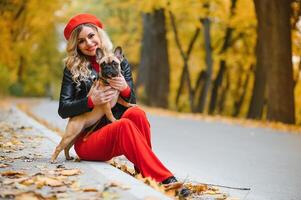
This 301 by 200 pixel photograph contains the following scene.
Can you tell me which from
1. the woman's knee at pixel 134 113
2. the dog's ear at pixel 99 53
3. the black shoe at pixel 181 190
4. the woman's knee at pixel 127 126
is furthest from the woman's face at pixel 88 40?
the black shoe at pixel 181 190

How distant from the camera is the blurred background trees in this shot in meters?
18.0

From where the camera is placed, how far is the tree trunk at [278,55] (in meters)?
17.8

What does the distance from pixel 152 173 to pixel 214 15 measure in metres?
19.7

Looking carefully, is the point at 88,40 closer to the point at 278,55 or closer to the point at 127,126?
the point at 127,126

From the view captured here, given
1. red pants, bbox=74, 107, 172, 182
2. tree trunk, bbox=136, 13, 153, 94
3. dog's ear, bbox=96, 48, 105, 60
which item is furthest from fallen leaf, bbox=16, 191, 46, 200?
tree trunk, bbox=136, 13, 153, 94

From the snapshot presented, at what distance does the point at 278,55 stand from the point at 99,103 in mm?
12656

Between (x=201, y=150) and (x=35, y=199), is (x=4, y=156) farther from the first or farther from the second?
(x=201, y=150)

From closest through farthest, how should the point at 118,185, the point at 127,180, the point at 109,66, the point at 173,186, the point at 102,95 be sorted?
the point at 118,185
the point at 127,180
the point at 173,186
the point at 109,66
the point at 102,95

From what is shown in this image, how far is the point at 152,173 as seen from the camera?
18.0 ft

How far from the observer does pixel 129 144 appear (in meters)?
5.66

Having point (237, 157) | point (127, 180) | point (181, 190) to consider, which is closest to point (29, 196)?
point (127, 180)

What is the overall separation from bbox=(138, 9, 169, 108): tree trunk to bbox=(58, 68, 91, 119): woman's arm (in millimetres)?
21784

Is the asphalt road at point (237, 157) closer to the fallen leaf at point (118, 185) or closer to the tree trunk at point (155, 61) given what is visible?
the fallen leaf at point (118, 185)

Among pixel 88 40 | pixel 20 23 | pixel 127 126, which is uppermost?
pixel 20 23
